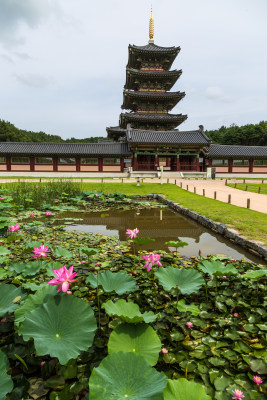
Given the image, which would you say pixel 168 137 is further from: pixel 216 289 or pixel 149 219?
pixel 216 289

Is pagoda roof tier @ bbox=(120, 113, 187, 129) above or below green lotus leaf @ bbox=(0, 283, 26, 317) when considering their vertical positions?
above

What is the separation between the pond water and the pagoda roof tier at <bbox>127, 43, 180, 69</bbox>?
70.6 feet

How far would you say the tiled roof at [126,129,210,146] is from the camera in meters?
21.4

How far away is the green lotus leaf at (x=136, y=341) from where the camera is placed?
50.5 inches

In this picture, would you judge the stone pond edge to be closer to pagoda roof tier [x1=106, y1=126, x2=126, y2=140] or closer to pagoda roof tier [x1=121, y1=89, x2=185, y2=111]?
pagoda roof tier [x1=121, y1=89, x2=185, y2=111]

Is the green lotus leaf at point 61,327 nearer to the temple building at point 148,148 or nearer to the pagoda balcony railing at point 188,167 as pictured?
the temple building at point 148,148

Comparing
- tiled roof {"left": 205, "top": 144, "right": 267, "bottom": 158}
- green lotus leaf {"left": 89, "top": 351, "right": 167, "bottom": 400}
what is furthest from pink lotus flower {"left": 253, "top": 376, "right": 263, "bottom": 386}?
tiled roof {"left": 205, "top": 144, "right": 267, "bottom": 158}

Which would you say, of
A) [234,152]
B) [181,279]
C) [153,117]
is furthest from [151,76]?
[181,279]

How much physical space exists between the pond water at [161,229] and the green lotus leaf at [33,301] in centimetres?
254

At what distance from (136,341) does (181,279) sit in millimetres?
826

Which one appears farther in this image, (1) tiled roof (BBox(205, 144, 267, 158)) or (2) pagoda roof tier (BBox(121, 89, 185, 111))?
(1) tiled roof (BBox(205, 144, 267, 158))

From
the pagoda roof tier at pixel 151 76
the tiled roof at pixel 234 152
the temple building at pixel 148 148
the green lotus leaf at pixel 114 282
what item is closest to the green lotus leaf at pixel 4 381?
the green lotus leaf at pixel 114 282

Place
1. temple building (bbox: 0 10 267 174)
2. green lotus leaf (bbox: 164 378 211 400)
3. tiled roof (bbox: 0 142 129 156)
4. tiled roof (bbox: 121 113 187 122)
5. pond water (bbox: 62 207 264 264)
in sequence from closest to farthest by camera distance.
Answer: green lotus leaf (bbox: 164 378 211 400), pond water (bbox: 62 207 264 264), tiled roof (bbox: 0 142 129 156), temple building (bbox: 0 10 267 174), tiled roof (bbox: 121 113 187 122)

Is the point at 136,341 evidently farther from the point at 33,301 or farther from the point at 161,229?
the point at 161,229
